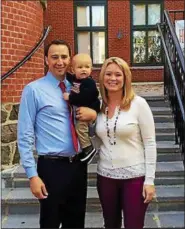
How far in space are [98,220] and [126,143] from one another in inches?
65.4

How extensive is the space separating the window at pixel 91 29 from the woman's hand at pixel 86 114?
12.7 metres

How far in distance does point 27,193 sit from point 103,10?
38.7 feet

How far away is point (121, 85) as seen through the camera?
250cm

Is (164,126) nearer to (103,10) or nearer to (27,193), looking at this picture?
(27,193)

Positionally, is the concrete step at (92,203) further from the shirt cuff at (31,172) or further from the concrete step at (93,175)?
the shirt cuff at (31,172)

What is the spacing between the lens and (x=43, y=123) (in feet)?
8.23

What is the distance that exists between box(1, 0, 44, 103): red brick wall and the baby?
2372 mm

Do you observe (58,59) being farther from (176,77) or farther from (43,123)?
(176,77)

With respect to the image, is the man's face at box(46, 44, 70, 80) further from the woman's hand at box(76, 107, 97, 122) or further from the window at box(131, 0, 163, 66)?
the window at box(131, 0, 163, 66)

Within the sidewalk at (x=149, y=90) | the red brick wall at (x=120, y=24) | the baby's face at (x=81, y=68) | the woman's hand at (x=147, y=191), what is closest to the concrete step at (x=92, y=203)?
the woman's hand at (x=147, y=191)

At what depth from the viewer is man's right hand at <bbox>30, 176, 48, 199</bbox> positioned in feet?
8.04

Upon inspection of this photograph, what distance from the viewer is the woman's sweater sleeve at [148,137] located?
247cm

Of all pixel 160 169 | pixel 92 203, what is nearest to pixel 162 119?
pixel 160 169

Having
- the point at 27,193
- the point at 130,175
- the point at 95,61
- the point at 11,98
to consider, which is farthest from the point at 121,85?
the point at 95,61
